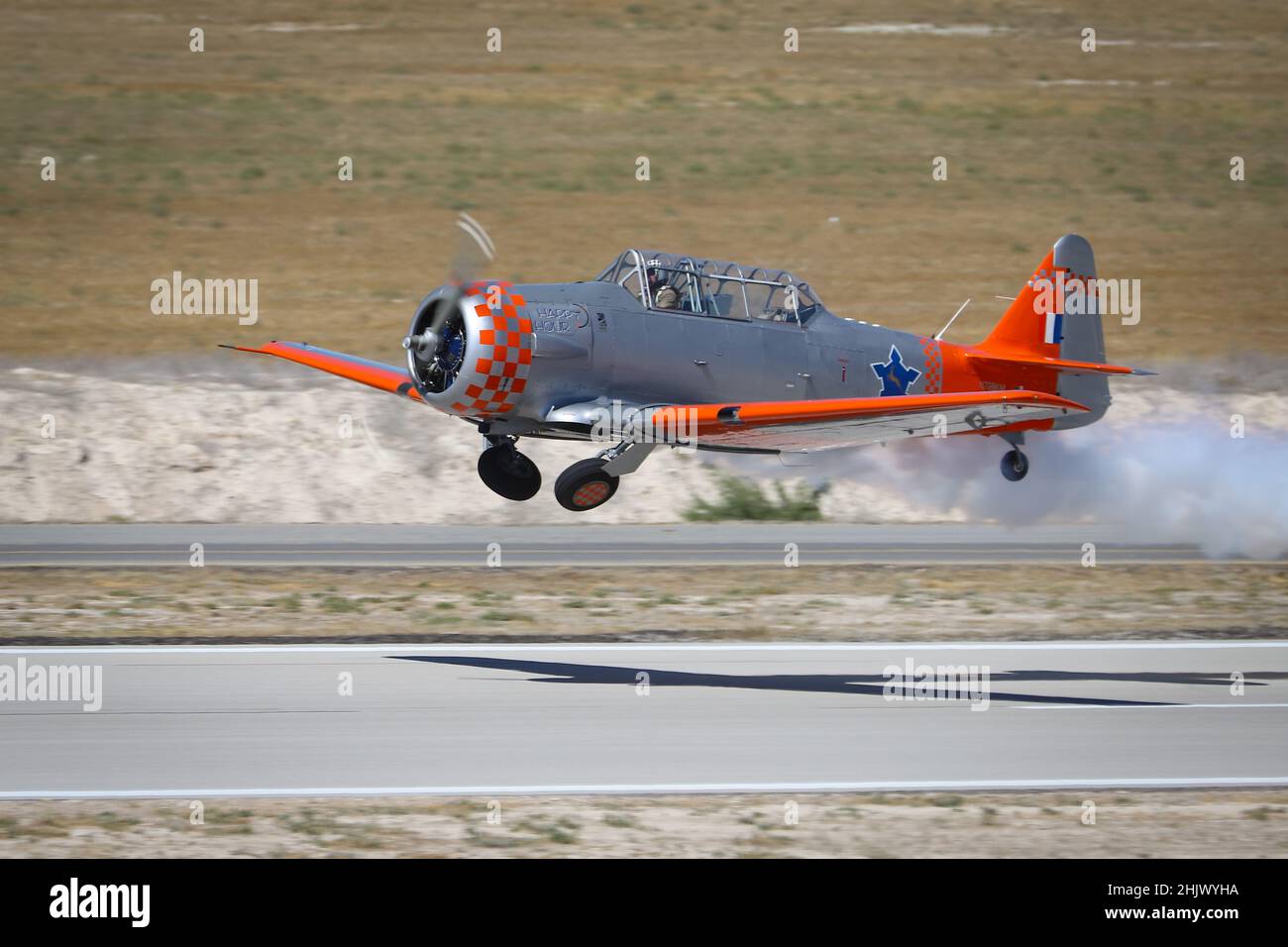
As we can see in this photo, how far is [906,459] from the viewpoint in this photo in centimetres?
2289

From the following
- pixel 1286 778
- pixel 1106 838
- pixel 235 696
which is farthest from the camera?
pixel 235 696

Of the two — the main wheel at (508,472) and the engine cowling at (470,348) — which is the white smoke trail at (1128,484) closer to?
the main wheel at (508,472)

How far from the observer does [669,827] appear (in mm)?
10438

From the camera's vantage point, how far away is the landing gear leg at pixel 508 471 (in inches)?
587

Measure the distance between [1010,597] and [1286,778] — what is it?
8.39 metres

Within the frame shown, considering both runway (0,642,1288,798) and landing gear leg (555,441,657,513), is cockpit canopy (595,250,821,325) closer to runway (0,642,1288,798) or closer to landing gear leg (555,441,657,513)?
landing gear leg (555,441,657,513)

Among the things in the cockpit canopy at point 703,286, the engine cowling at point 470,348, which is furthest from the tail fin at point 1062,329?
the engine cowling at point 470,348

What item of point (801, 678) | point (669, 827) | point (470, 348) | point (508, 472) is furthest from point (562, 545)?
point (669, 827)

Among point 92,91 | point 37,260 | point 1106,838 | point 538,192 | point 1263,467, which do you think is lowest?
point 1106,838

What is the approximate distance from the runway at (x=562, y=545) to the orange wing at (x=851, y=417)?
7795 mm

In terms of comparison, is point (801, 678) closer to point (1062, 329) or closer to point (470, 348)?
point (470, 348)

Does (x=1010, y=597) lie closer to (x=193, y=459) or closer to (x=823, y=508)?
(x=823, y=508)

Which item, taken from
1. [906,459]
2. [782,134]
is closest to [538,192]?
[782,134]

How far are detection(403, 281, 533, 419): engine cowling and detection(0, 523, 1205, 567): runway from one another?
7.92m
